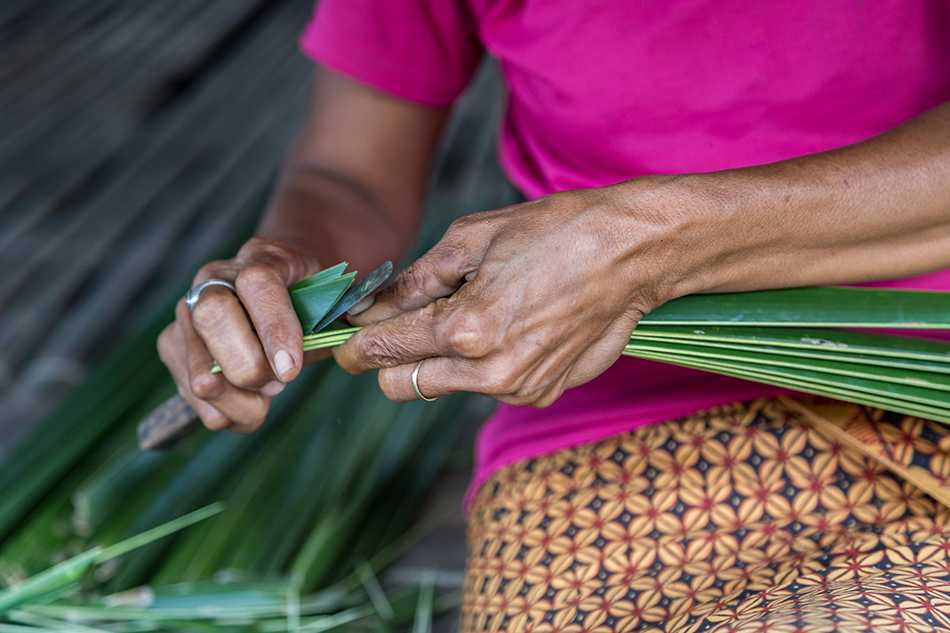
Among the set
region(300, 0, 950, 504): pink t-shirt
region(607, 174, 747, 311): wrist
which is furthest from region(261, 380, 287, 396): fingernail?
region(607, 174, 747, 311): wrist

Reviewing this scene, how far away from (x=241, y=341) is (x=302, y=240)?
0.32m

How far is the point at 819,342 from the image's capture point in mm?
826

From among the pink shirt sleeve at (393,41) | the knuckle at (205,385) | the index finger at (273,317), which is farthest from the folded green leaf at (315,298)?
the pink shirt sleeve at (393,41)

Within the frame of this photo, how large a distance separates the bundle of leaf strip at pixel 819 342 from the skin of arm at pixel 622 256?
1.0 inches

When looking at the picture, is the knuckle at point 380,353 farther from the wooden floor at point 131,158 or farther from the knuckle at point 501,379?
the wooden floor at point 131,158

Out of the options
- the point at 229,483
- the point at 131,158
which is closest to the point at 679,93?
the point at 229,483

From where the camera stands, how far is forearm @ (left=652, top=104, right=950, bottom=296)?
770 mm

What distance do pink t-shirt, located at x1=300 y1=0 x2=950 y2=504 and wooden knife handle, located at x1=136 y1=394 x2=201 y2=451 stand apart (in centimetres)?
41

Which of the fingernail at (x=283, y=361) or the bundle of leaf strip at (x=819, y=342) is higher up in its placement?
the fingernail at (x=283, y=361)

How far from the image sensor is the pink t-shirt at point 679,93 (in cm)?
90

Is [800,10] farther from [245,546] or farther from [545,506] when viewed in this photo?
[245,546]

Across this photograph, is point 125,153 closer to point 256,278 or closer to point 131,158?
point 131,158

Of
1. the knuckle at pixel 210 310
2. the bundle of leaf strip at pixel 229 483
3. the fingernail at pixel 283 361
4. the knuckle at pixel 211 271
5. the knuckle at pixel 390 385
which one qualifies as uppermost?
the knuckle at pixel 210 310

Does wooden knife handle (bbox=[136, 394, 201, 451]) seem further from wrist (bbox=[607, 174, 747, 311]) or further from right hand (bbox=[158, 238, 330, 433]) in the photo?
wrist (bbox=[607, 174, 747, 311])
